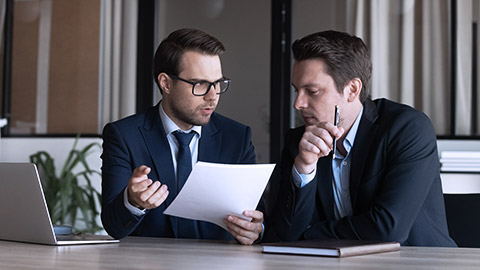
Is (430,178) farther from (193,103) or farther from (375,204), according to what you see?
(193,103)

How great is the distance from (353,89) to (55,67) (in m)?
3.49

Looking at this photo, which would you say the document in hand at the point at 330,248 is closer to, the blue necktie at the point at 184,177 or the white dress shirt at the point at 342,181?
the white dress shirt at the point at 342,181

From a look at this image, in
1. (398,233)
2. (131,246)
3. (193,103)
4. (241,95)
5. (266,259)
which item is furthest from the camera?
(241,95)

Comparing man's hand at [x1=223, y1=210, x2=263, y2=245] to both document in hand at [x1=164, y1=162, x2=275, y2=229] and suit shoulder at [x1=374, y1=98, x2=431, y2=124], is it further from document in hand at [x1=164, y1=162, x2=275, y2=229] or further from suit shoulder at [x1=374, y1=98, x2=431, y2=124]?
suit shoulder at [x1=374, y1=98, x2=431, y2=124]

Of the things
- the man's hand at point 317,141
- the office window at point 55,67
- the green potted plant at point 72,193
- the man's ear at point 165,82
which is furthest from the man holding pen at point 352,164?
the office window at point 55,67

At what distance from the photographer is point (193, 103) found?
8.74ft

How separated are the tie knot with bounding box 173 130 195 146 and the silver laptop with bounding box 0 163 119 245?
56 cm

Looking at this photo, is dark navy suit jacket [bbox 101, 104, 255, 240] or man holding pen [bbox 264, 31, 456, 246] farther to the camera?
dark navy suit jacket [bbox 101, 104, 255, 240]

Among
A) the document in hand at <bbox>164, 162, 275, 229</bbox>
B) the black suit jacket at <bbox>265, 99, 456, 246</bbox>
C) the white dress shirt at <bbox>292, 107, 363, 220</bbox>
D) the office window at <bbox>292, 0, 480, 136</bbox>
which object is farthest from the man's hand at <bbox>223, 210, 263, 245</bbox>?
the office window at <bbox>292, 0, 480, 136</bbox>

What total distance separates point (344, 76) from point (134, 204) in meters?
0.86

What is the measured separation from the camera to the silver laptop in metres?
1.96

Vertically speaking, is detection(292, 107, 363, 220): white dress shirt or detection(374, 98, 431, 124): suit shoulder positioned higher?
detection(374, 98, 431, 124): suit shoulder

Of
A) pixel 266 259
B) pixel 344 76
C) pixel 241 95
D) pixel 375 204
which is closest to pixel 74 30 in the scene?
pixel 241 95

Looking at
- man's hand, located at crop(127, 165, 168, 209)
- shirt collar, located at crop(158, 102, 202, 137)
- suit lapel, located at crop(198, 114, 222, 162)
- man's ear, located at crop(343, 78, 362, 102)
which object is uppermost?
man's ear, located at crop(343, 78, 362, 102)
